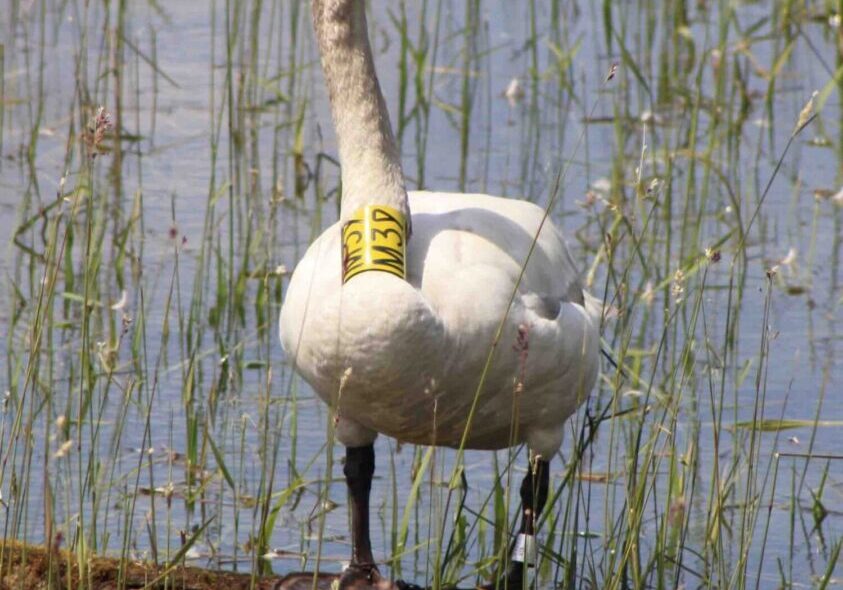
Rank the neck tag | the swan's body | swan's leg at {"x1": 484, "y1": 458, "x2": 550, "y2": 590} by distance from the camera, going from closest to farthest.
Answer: the swan's body, the neck tag, swan's leg at {"x1": 484, "y1": 458, "x2": 550, "y2": 590}

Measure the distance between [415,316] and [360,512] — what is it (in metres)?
1.11

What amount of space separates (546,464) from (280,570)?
2.85ft

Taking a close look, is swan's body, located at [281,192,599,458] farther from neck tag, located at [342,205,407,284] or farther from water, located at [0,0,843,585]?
water, located at [0,0,843,585]

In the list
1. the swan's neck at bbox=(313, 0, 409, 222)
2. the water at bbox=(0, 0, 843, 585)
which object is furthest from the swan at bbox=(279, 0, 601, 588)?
the water at bbox=(0, 0, 843, 585)

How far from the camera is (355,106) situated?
4738 mm

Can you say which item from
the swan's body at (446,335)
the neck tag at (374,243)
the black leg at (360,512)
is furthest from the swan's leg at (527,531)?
the neck tag at (374,243)

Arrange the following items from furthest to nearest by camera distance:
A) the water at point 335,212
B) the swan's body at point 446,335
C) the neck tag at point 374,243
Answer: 1. the water at point 335,212
2. the neck tag at point 374,243
3. the swan's body at point 446,335

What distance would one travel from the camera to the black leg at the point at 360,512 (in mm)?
4984

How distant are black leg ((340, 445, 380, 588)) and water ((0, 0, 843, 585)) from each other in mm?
92

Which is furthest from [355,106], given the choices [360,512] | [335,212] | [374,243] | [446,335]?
[335,212]

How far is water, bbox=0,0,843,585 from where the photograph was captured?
222 inches

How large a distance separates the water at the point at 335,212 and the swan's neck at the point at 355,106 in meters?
0.62

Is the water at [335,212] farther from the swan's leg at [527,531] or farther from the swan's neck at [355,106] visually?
the swan's neck at [355,106]

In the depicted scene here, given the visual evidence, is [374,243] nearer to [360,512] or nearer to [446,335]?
[446,335]
